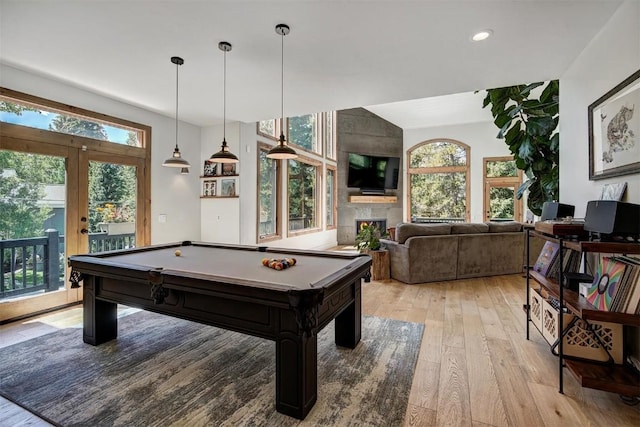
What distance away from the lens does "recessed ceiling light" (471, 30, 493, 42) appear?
8.17ft

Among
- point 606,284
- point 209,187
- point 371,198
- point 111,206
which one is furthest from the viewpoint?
point 371,198

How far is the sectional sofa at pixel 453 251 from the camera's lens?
4.70 meters

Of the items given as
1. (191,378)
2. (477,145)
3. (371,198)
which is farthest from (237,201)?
(477,145)

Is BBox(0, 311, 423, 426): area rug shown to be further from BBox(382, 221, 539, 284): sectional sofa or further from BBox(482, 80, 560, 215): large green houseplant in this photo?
BBox(482, 80, 560, 215): large green houseplant

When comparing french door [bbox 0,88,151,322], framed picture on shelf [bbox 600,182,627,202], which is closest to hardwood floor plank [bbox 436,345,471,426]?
framed picture on shelf [bbox 600,182,627,202]

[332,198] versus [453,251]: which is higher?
[332,198]

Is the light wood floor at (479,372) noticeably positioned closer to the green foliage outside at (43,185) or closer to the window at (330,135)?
the green foliage outside at (43,185)

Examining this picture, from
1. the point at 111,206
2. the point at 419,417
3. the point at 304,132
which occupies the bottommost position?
the point at 419,417

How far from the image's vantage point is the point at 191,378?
7.16 feet

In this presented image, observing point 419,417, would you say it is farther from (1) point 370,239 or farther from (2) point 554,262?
(1) point 370,239

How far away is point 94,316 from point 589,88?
191 inches

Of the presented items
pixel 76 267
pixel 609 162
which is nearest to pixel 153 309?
pixel 76 267

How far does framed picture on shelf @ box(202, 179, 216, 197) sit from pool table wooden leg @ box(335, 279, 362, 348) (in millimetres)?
3742

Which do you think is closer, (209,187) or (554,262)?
(554,262)
